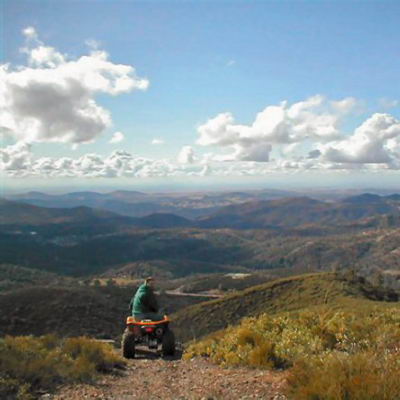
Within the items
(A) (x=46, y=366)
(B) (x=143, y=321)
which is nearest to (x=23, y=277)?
(B) (x=143, y=321)

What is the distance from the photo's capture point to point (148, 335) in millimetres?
12422

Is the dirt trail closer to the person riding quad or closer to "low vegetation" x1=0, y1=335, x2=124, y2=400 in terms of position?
"low vegetation" x1=0, y1=335, x2=124, y2=400

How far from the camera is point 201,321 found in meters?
65.2

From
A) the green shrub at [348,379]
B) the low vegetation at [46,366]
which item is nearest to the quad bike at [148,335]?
the low vegetation at [46,366]

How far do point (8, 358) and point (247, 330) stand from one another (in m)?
6.39

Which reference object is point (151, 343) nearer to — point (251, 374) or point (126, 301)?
point (251, 374)

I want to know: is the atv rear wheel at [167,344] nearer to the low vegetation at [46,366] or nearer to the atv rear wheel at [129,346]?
the atv rear wheel at [129,346]

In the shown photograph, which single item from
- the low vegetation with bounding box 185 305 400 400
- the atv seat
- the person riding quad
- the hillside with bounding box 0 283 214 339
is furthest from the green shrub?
the hillside with bounding box 0 283 214 339

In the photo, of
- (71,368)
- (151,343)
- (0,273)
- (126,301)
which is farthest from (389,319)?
(0,273)

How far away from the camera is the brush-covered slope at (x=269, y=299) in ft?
193

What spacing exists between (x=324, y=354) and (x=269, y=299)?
63.5 meters

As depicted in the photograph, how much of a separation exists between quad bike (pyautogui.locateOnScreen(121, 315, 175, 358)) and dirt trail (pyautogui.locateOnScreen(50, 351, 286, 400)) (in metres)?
1.60

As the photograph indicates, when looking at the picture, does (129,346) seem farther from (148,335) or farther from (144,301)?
(144,301)

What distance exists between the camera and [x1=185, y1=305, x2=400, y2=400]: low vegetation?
5.99 metres
